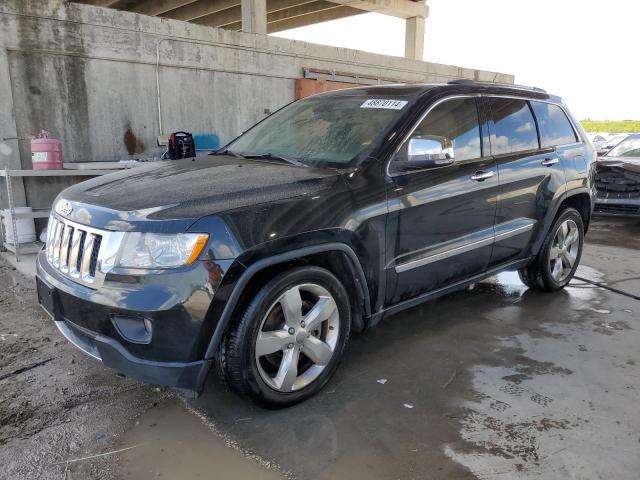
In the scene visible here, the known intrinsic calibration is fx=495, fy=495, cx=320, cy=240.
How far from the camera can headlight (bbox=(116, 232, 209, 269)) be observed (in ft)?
7.60

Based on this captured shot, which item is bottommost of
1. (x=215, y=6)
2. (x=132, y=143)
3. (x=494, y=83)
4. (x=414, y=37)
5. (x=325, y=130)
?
(x=132, y=143)

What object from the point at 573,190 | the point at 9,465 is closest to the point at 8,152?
the point at 9,465

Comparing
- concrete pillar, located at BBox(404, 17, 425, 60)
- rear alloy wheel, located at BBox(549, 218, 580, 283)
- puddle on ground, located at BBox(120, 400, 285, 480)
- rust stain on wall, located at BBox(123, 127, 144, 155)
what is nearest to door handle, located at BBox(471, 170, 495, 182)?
rear alloy wheel, located at BBox(549, 218, 580, 283)

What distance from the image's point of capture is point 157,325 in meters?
2.30

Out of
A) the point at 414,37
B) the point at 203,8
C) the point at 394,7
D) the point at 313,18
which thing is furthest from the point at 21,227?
the point at 313,18

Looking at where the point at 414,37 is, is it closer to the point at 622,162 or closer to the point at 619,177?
the point at 622,162

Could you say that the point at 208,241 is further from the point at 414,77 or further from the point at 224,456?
the point at 414,77

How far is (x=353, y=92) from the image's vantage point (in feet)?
12.6

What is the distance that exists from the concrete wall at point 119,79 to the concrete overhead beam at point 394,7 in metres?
6.69

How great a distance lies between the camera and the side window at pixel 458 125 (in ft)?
11.3

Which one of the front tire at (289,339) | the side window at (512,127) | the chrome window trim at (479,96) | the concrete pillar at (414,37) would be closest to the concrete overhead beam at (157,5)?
the concrete pillar at (414,37)

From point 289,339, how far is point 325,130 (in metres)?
1.57

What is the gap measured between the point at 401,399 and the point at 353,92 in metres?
2.29

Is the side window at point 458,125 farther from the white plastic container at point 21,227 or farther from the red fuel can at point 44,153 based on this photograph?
the white plastic container at point 21,227
